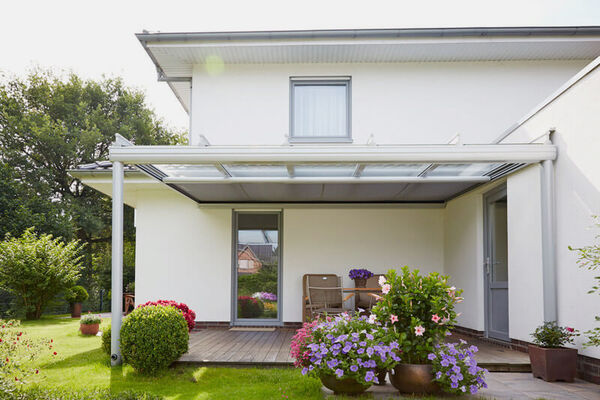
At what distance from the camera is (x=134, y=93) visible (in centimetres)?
2420

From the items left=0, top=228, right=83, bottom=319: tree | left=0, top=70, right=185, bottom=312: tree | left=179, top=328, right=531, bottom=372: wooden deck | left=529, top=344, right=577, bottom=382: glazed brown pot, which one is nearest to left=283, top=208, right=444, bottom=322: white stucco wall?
left=179, top=328, right=531, bottom=372: wooden deck

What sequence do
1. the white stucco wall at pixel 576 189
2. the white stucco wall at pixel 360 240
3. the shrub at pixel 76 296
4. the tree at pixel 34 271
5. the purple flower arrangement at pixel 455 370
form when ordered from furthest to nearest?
the shrub at pixel 76 296, the tree at pixel 34 271, the white stucco wall at pixel 360 240, the white stucco wall at pixel 576 189, the purple flower arrangement at pixel 455 370

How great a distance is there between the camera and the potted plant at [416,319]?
185 inches

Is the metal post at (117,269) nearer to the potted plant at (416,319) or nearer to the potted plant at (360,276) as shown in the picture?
the potted plant at (416,319)

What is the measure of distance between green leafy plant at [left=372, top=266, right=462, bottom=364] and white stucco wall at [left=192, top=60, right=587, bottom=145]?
5216 mm

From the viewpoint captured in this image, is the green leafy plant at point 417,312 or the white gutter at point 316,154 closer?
the green leafy plant at point 417,312

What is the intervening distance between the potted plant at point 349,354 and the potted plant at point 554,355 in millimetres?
1875

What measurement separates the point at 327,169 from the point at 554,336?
11.7 feet

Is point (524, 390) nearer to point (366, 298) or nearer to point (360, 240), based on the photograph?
point (366, 298)

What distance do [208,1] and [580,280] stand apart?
961 cm

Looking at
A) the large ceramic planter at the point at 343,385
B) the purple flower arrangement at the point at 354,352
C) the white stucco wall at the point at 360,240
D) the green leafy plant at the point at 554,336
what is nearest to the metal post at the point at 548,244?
the green leafy plant at the point at 554,336

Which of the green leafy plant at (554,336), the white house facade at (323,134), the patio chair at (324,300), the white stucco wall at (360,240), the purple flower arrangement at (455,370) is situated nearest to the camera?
the purple flower arrangement at (455,370)

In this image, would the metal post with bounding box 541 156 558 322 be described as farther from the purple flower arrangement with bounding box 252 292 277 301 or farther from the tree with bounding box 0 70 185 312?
the tree with bounding box 0 70 185 312

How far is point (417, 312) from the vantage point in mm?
4863
